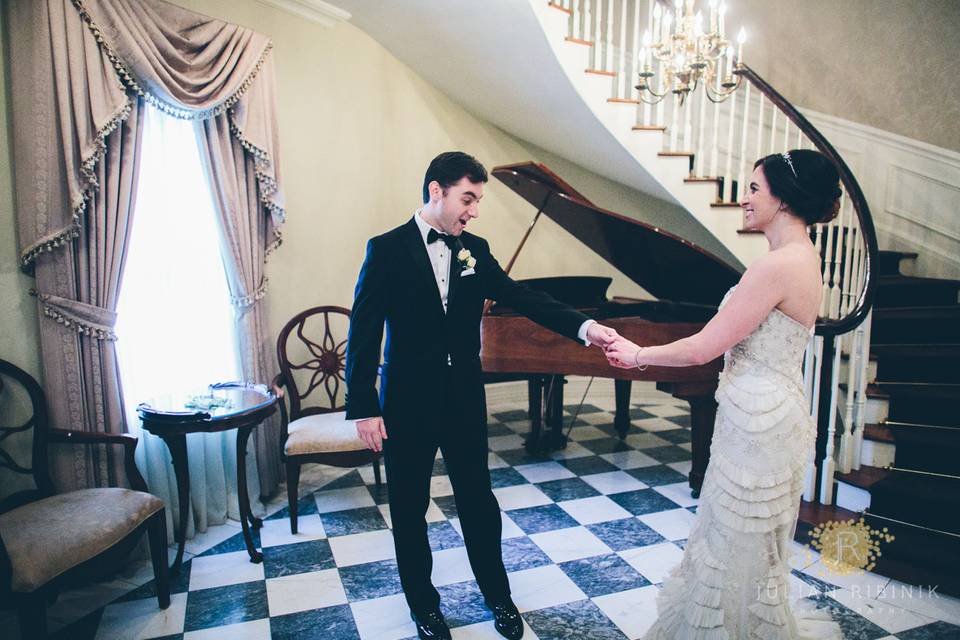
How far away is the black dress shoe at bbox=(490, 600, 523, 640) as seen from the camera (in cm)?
215

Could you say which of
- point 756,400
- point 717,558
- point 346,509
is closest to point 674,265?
point 756,400

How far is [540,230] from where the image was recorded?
538 cm

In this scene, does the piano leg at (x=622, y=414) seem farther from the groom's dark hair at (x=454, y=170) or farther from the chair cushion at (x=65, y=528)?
the chair cushion at (x=65, y=528)

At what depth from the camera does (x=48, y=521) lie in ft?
6.72

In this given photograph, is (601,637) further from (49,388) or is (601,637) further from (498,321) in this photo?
(49,388)

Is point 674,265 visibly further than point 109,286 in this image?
Yes

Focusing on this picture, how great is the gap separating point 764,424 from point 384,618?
1.52 metres

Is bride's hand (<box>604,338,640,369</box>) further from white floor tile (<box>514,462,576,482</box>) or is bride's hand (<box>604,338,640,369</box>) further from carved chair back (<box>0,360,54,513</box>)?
carved chair back (<box>0,360,54,513</box>)

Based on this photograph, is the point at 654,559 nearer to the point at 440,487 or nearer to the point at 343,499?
the point at 440,487

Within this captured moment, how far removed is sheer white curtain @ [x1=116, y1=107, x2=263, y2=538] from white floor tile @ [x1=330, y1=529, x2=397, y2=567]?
2.05 feet

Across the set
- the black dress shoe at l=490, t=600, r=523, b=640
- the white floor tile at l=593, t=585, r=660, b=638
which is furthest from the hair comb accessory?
the black dress shoe at l=490, t=600, r=523, b=640

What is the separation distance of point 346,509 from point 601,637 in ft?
5.23

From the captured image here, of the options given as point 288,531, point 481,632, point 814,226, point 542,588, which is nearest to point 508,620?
point 481,632

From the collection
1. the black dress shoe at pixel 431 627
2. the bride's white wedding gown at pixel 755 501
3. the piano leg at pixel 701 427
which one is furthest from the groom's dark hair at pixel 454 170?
the piano leg at pixel 701 427
